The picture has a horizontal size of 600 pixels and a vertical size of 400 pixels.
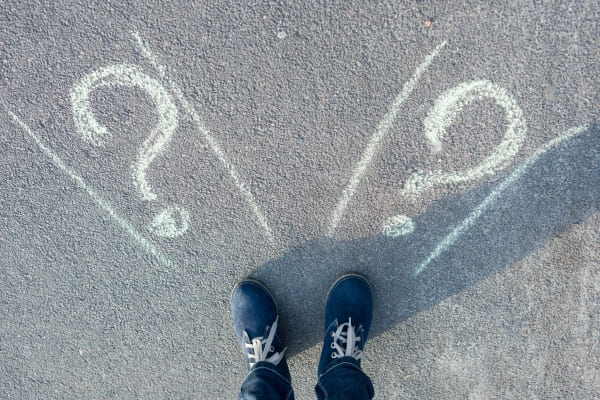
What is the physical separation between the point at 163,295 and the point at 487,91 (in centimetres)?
226

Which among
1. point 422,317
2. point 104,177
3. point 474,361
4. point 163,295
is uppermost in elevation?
point 104,177

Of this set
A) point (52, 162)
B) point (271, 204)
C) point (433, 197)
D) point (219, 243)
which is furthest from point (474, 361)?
point (52, 162)

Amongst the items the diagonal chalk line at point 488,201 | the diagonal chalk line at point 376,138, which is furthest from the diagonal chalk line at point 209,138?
the diagonal chalk line at point 488,201

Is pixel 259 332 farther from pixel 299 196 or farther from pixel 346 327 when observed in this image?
pixel 299 196

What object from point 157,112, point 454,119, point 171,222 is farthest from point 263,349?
point 454,119

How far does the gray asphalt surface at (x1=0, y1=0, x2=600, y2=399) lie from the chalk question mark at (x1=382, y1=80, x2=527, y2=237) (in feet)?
0.11

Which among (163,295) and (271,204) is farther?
(163,295)

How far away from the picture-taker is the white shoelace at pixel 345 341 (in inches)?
84.6

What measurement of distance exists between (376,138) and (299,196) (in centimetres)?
55

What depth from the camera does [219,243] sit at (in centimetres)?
220

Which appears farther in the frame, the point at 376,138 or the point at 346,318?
the point at 346,318

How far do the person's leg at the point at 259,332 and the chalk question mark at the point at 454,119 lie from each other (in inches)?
41.8

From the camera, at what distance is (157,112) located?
2064mm

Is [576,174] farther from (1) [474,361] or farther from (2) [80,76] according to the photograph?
(2) [80,76]
